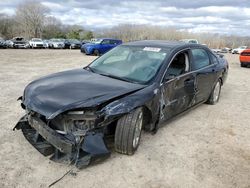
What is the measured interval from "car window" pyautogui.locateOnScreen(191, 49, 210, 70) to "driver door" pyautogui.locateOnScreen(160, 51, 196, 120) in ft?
0.83

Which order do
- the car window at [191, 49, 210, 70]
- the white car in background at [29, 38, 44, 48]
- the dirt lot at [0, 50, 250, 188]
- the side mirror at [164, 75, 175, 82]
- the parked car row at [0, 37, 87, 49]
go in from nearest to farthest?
1. the dirt lot at [0, 50, 250, 188]
2. the side mirror at [164, 75, 175, 82]
3. the car window at [191, 49, 210, 70]
4. the parked car row at [0, 37, 87, 49]
5. the white car in background at [29, 38, 44, 48]

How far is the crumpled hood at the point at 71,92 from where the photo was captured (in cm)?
295

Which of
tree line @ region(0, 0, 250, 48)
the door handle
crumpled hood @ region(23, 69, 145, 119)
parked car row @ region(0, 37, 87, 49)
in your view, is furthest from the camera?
tree line @ region(0, 0, 250, 48)

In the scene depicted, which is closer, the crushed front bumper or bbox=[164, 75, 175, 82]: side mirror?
the crushed front bumper

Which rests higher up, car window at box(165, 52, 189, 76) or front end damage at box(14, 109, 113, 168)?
car window at box(165, 52, 189, 76)

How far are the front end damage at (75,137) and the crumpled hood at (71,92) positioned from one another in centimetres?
12

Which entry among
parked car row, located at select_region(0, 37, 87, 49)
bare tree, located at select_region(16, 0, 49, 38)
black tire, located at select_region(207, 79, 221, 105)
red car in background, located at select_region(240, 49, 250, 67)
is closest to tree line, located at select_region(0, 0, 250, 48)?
bare tree, located at select_region(16, 0, 49, 38)

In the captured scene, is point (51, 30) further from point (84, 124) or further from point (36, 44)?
point (84, 124)

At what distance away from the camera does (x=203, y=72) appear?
195 inches

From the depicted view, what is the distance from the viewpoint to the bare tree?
63.0m

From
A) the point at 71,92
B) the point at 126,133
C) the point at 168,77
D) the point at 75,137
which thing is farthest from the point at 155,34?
the point at 75,137

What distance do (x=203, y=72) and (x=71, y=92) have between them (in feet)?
9.30

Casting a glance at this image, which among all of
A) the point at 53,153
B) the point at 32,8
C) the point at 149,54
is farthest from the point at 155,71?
the point at 32,8

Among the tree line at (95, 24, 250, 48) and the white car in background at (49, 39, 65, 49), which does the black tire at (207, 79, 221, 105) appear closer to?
the white car in background at (49, 39, 65, 49)
